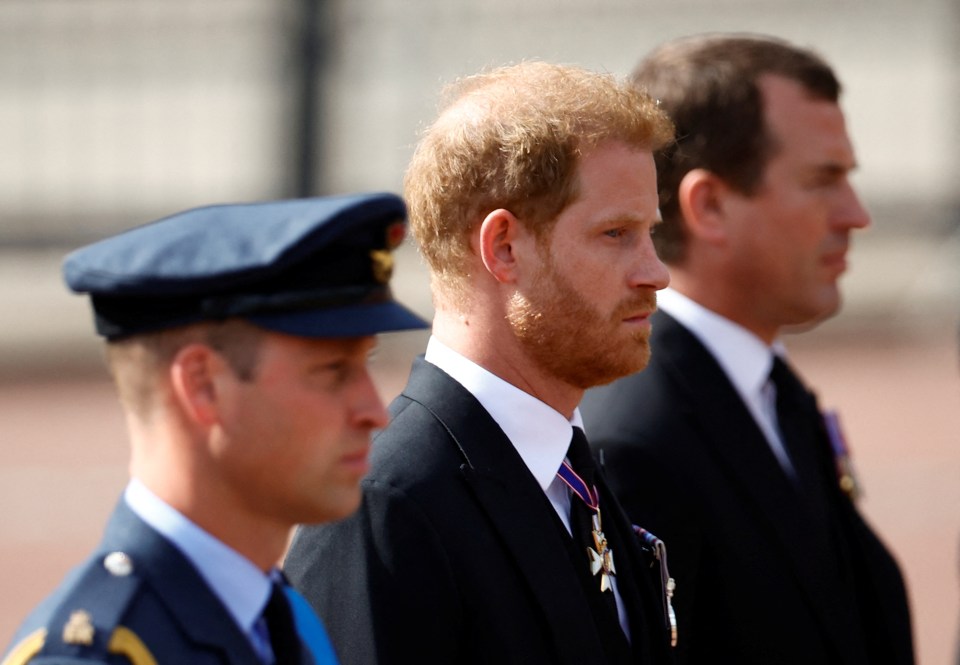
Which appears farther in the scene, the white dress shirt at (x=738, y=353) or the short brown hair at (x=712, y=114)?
the short brown hair at (x=712, y=114)

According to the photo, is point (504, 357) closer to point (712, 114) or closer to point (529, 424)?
point (529, 424)

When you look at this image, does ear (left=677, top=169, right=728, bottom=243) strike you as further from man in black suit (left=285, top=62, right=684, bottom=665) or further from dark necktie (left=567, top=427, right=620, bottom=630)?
dark necktie (left=567, top=427, right=620, bottom=630)

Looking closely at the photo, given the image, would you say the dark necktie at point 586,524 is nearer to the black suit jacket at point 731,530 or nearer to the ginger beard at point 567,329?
the ginger beard at point 567,329

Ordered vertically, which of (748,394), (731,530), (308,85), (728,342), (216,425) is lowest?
(308,85)

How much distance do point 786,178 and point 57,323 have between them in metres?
9.62

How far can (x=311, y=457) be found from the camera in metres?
2.14

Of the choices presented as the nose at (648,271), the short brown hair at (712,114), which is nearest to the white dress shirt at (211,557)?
the nose at (648,271)

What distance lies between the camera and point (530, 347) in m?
2.85

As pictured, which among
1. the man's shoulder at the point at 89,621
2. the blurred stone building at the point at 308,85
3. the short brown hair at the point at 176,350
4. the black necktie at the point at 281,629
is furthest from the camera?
the blurred stone building at the point at 308,85

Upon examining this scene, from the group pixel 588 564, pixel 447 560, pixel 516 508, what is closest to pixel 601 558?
pixel 588 564

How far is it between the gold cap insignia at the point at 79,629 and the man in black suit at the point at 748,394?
140cm

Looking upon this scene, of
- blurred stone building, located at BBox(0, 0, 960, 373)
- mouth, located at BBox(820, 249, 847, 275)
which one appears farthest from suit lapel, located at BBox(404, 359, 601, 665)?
blurred stone building, located at BBox(0, 0, 960, 373)

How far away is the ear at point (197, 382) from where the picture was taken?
2.09 meters

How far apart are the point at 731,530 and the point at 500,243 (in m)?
0.88
